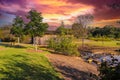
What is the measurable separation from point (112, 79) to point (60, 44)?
52.6m

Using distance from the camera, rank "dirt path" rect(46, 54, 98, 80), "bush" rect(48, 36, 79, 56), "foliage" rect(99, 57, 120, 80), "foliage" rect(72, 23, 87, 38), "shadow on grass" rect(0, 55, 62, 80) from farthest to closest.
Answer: "foliage" rect(72, 23, 87, 38) → "bush" rect(48, 36, 79, 56) → "dirt path" rect(46, 54, 98, 80) → "shadow on grass" rect(0, 55, 62, 80) → "foliage" rect(99, 57, 120, 80)

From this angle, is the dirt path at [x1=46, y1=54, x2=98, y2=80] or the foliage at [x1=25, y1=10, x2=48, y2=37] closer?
the dirt path at [x1=46, y1=54, x2=98, y2=80]

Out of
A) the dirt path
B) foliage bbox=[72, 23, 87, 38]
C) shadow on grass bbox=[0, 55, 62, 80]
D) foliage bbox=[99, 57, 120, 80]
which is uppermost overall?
foliage bbox=[72, 23, 87, 38]

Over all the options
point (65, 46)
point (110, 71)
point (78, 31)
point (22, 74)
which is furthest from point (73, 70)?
point (78, 31)

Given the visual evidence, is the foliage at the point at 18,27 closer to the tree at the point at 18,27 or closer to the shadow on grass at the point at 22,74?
the tree at the point at 18,27

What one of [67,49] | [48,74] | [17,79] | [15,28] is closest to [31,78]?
[17,79]

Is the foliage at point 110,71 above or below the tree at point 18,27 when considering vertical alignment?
below

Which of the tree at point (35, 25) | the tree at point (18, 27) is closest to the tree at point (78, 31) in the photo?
the tree at point (18, 27)

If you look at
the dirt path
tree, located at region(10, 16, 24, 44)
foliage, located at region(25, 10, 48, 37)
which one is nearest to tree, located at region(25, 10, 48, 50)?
foliage, located at region(25, 10, 48, 37)

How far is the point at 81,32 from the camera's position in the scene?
11119 cm

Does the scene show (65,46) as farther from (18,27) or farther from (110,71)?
(110,71)

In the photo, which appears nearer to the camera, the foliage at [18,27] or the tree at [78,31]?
the foliage at [18,27]

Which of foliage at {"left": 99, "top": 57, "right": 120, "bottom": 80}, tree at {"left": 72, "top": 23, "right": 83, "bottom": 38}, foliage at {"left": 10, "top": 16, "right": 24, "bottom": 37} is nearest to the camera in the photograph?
foliage at {"left": 99, "top": 57, "right": 120, "bottom": 80}

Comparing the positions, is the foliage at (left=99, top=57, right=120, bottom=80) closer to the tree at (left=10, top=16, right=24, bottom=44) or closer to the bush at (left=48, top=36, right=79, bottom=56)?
the bush at (left=48, top=36, right=79, bottom=56)
